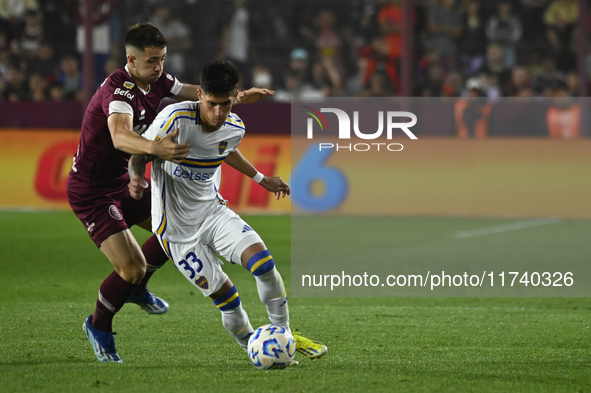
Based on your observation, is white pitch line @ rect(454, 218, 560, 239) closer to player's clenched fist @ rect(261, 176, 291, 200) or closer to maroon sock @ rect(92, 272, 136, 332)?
player's clenched fist @ rect(261, 176, 291, 200)

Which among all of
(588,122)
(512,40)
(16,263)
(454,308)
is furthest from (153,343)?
(512,40)

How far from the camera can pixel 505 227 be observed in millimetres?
12453

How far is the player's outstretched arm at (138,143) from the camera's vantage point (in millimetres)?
4613

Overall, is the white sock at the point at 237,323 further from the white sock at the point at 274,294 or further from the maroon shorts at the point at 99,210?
the maroon shorts at the point at 99,210

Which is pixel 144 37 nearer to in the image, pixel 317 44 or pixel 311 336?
pixel 311 336

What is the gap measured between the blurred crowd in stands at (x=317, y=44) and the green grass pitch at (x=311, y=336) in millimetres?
6465

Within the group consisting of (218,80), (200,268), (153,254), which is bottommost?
(153,254)

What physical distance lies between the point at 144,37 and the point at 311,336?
221cm

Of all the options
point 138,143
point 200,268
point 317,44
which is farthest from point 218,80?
point 317,44

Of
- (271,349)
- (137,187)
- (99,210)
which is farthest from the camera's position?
(99,210)

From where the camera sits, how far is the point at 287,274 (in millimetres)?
8984

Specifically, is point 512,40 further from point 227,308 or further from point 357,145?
point 227,308

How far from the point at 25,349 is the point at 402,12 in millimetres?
9575

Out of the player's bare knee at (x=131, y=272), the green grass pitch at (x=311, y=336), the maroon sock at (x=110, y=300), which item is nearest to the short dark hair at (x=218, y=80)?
the player's bare knee at (x=131, y=272)
